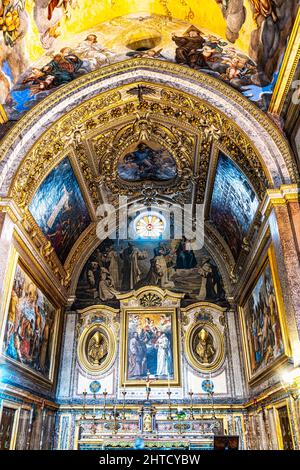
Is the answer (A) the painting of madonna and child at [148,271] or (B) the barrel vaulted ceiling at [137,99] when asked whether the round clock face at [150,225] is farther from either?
(B) the barrel vaulted ceiling at [137,99]

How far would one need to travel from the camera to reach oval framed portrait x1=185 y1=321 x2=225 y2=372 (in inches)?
592

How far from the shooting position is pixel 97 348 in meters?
15.6

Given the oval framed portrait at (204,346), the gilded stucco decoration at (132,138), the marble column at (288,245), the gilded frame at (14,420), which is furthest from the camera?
the oval framed portrait at (204,346)

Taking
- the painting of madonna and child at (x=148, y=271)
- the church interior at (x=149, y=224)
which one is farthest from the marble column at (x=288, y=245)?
the painting of madonna and child at (x=148, y=271)

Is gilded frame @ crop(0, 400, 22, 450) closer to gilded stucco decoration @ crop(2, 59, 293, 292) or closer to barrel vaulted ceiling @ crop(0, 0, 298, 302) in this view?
barrel vaulted ceiling @ crop(0, 0, 298, 302)

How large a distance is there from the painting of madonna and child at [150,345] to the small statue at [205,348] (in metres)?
1.06

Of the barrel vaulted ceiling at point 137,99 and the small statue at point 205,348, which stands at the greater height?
the barrel vaulted ceiling at point 137,99

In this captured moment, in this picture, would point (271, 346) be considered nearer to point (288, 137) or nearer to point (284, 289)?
point (284, 289)

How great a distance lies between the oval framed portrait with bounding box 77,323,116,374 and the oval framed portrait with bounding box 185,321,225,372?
305 cm

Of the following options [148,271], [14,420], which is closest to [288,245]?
[14,420]

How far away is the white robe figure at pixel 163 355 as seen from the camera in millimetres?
14914

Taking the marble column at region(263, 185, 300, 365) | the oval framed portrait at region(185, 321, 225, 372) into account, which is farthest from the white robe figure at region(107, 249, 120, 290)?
the marble column at region(263, 185, 300, 365)

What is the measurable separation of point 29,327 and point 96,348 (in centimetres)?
417

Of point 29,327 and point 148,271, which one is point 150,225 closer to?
point 148,271
